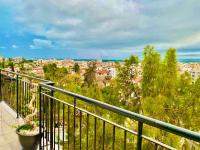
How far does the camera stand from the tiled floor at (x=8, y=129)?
12.9 feet

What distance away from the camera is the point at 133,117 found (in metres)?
1.77

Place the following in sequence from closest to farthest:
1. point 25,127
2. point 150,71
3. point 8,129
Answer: point 25,127, point 8,129, point 150,71

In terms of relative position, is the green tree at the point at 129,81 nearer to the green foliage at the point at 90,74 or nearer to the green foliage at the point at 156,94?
the green foliage at the point at 156,94

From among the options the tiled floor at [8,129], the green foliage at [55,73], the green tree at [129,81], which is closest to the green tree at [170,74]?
the green tree at [129,81]

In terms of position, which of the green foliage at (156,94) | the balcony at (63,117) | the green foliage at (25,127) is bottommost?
the green foliage at (156,94)

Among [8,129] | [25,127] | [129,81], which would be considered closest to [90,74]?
[129,81]

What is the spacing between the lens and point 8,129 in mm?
4641

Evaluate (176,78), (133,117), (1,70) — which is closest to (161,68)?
(176,78)

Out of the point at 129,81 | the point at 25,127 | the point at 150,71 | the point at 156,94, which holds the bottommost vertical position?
the point at 156,94

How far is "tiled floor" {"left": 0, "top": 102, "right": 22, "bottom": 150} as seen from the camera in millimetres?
3936

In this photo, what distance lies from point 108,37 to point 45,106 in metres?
76.0

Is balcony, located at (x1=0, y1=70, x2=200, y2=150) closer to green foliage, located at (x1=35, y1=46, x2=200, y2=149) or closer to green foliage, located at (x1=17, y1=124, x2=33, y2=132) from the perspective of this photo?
green foliage, located at (x1=17, y1=124, x2=33, y2=132)

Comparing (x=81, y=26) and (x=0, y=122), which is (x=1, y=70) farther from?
(x=81, y=26)

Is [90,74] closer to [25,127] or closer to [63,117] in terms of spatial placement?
[25,127]
